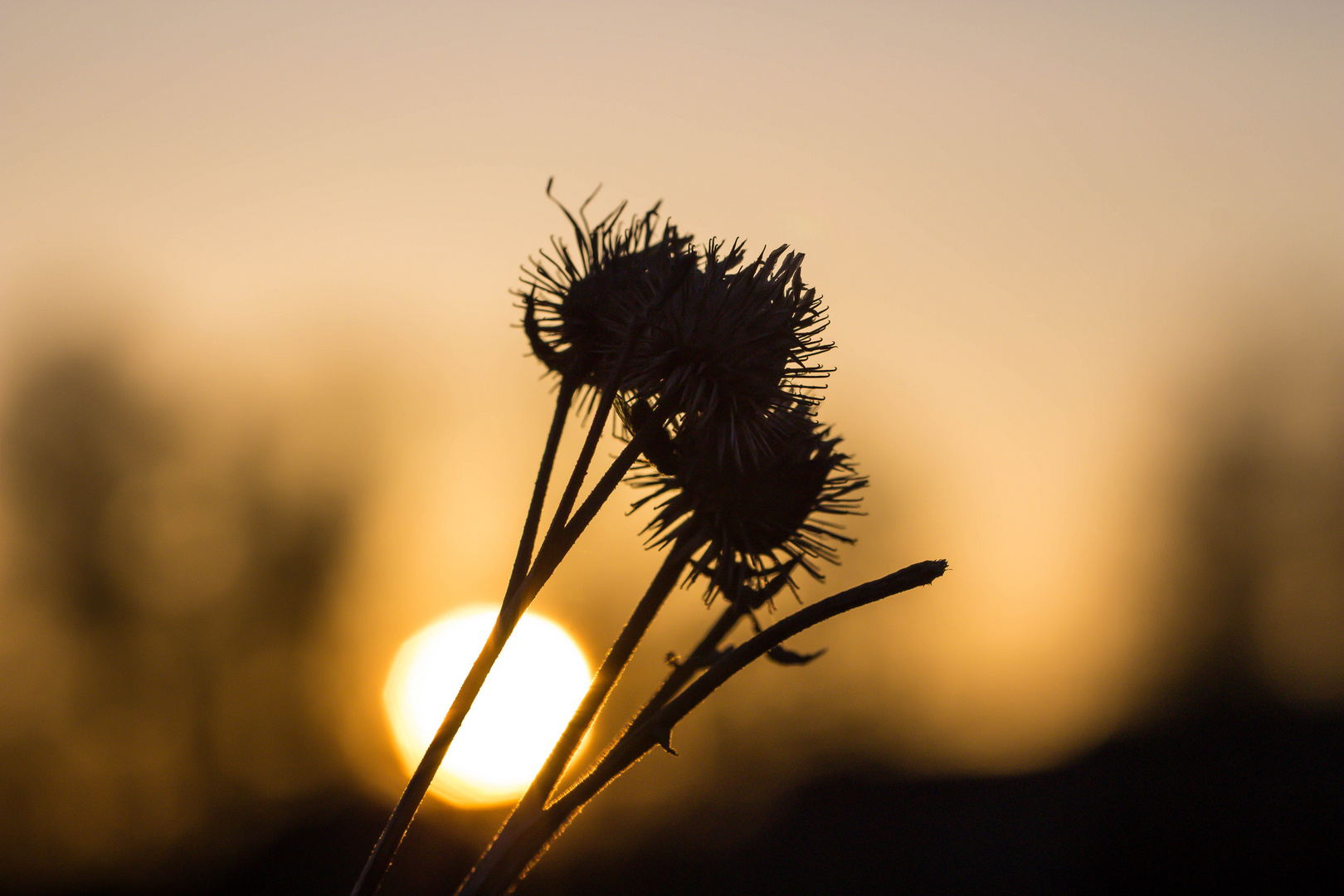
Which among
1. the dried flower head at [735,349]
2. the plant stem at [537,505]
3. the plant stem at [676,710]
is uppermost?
the dried flower head at [735,349]

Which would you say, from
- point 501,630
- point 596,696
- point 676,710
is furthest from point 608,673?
point 501,630

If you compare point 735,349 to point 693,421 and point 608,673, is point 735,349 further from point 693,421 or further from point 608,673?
point 608,673

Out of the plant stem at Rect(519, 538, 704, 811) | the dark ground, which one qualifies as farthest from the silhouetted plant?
the dark ground

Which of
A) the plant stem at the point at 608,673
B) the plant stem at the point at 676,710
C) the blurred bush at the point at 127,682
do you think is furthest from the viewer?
the blurred bush at the point at 127,682

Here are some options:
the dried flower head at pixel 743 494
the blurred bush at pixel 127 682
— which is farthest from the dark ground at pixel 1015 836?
the dried flower head at pixel 743 494

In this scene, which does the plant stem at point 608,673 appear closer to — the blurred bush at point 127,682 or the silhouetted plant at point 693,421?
the silhouetted plant at point 693,421

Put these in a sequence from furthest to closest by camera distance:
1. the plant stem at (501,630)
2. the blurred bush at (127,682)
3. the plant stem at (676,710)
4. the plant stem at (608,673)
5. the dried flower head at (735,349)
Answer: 1. the blurred bush at (127,682)
2. the dried flower head at (735,349)
3. the plant stem at (608,673)
4. the plant stem at (676,710)
5. the plant stem at (501,630)

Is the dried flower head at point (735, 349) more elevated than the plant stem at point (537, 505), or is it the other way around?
the dried flower head at point (735, 349)

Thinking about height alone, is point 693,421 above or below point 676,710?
above
